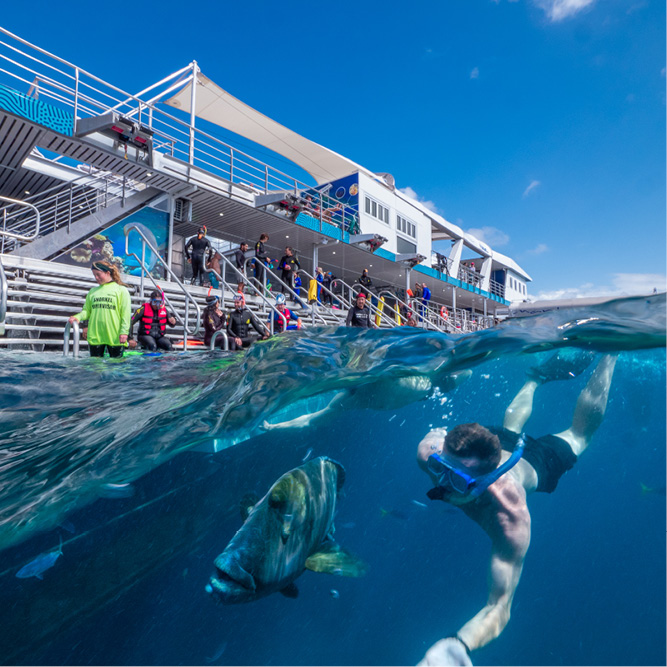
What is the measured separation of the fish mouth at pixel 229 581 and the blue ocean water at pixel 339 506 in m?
1.68

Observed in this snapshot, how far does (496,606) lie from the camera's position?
3.40 meters

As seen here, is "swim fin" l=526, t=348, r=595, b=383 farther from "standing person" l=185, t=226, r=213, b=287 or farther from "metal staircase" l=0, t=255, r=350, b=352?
"standing person" l=185, t=226, r=213, b=287

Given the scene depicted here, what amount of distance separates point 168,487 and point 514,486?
387cm

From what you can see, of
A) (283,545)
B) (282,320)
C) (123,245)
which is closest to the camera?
(283,545)

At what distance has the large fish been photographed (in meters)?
2.58

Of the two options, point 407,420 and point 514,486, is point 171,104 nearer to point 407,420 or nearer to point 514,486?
point 407,420

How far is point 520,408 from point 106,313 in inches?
212

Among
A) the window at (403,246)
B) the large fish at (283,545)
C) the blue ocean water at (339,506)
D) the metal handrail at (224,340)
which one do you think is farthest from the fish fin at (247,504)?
the window at (403,246)

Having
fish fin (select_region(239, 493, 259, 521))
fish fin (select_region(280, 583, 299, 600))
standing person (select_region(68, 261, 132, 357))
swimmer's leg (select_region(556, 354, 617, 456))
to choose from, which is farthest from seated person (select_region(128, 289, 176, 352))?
swimmer's leg (select_region(556, 354, 617, 456))

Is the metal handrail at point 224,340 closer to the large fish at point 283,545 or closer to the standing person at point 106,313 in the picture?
the standing person at point 106,313

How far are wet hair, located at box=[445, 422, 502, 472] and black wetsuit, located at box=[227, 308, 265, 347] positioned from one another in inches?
253

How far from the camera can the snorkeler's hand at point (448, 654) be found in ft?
8.55

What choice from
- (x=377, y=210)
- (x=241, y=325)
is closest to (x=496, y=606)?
(x=241, y=325)

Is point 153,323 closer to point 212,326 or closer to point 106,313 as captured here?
point 212,326
